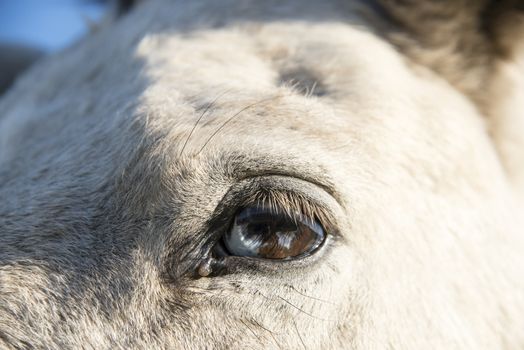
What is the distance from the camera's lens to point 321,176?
1409 millimetres

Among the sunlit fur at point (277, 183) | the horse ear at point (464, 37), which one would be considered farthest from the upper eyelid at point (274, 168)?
the horse ear at point (464, 37)

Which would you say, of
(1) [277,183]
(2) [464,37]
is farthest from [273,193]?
(2) [464,37]

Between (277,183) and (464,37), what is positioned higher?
(464,37)

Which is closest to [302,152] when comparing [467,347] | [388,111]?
[388,111]

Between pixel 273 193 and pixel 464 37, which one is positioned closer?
pixel 273 193

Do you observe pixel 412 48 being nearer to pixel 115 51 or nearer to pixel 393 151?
pixel 393 151

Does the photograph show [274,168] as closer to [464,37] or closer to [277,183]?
[277,183]

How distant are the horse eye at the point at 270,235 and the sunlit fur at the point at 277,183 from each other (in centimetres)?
3

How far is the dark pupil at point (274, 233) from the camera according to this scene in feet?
4.61

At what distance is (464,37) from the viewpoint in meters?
1.95

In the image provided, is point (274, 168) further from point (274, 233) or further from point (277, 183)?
point (274, 233)

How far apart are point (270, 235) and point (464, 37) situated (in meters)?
1.03

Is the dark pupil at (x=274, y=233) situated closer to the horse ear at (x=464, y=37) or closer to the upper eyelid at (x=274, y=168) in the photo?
the upper eyelid at (x=274, y=168)

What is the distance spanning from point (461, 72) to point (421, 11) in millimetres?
241
